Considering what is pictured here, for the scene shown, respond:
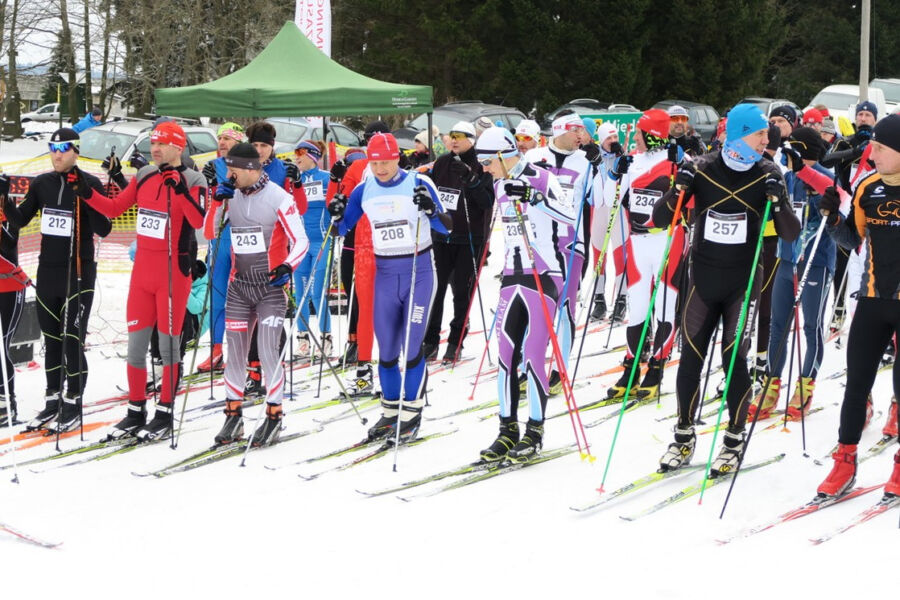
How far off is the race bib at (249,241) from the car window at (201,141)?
427 inches

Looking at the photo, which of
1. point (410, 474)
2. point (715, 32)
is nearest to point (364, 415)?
point (410, 474)

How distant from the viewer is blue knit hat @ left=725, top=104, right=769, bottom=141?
503cm

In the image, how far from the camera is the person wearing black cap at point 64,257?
6.46m

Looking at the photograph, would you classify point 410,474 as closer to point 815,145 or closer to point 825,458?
point 825,458

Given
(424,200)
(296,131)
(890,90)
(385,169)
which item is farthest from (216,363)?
(890,90)

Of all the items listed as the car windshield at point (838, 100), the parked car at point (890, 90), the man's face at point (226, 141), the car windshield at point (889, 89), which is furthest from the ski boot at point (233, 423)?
the car windshield at point (889, 89)

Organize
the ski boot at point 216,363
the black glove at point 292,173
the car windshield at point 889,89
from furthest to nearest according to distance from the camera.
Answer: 1. the car windshield at point 889,89
2. the ski boot at point 216,363
3. the black glove at point 292,173

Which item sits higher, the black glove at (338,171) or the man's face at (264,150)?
the man's face at (264,150)

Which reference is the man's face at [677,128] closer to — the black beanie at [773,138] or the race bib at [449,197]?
the black beanie at [773,138]

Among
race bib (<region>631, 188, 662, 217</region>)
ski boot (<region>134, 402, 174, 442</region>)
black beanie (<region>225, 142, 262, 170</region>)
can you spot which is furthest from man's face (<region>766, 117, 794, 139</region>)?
ski boot (<region>134, 402, 174, 442</region>)

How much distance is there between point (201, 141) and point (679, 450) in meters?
12.9

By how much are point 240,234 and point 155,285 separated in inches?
24.0

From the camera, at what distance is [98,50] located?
2952 cm

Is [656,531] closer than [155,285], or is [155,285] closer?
[656,531]
